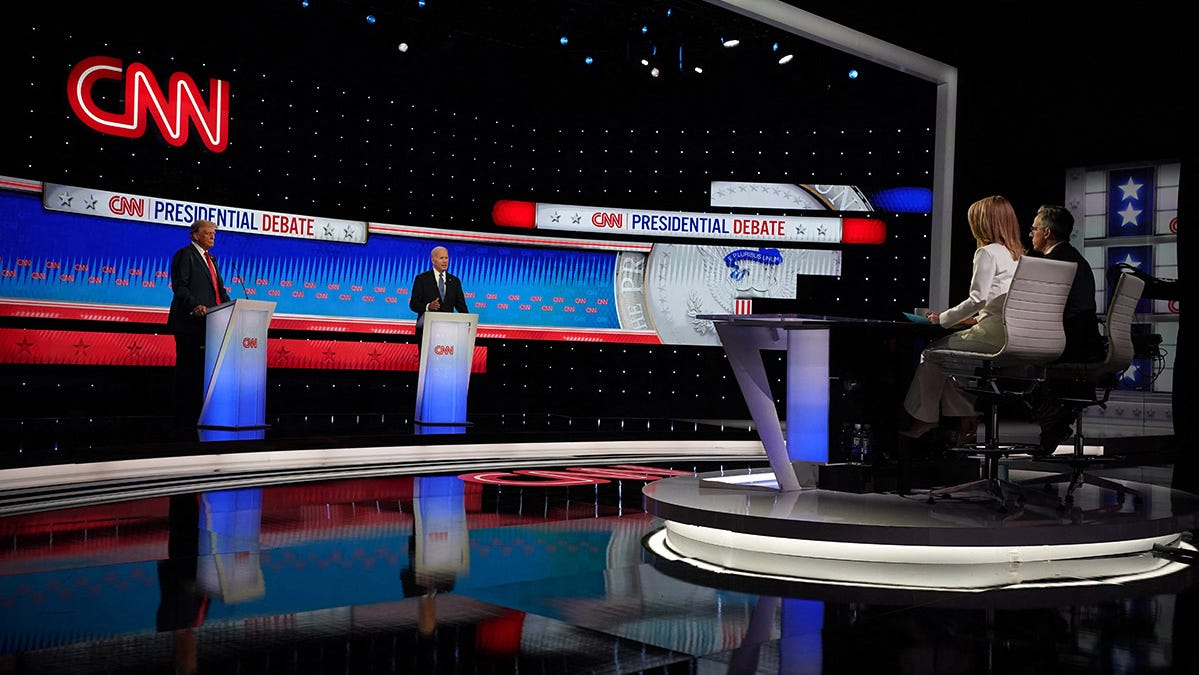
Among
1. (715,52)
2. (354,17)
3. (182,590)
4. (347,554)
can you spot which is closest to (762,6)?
(715,52)

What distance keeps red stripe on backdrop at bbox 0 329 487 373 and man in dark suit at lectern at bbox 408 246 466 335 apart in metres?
0.89

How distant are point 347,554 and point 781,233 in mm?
7762

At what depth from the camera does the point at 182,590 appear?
2.91m

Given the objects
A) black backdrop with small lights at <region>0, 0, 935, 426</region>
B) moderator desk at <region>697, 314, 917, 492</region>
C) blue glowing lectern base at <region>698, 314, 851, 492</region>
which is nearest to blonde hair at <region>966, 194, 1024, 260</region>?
moderator desk at <region>697, 314, 917, 492</region>

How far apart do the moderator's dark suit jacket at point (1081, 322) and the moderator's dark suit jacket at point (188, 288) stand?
4929 millimetres

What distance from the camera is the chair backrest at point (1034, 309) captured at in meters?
3.61

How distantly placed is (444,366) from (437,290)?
0.63 m

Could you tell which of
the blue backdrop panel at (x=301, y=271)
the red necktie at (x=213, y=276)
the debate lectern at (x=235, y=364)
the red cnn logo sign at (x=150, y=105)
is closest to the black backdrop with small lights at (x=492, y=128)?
the red cnn logo sign at (x=150, y=105)

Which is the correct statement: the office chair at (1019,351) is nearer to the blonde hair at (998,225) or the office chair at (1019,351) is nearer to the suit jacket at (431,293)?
the blonde hair at (998,225)

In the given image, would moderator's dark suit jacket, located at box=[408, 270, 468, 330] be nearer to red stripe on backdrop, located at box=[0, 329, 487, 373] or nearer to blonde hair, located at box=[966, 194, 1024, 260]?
red stripe on backdrop, located at box=[0, 329, 487, 373]

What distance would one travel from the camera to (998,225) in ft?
13.0

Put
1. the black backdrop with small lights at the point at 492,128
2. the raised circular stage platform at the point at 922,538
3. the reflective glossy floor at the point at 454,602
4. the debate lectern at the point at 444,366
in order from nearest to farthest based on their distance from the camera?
the reflective glossy floor at the point at 454,602, the raised circular stage platform at the point at 922,538, the debate lectern at the point at 444,366, the black backdrop with small lights at the point at 492,128

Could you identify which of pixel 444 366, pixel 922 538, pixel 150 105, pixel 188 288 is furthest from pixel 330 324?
pixel 922 538

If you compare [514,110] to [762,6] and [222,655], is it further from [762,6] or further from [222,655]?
[222,655]
